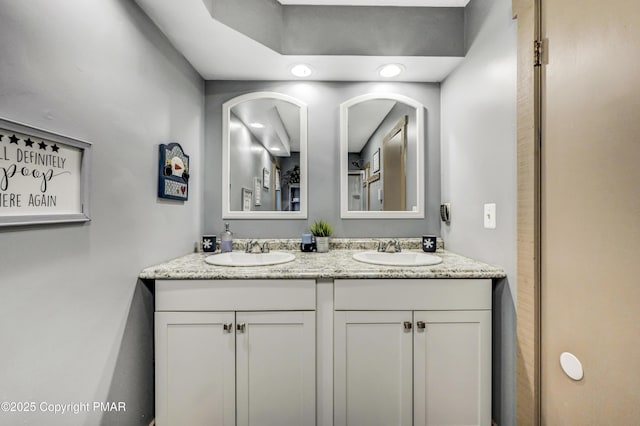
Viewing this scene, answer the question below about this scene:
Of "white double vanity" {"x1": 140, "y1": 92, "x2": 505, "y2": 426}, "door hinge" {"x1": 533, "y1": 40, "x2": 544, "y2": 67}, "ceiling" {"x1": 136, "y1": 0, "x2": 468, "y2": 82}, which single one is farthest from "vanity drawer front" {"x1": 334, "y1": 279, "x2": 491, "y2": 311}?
"ceiling" {"x1": 136, "y1": 0, "x2": 468, "y2": 82}

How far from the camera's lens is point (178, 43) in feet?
4.85

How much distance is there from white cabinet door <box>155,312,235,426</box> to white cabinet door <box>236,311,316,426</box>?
6 cm

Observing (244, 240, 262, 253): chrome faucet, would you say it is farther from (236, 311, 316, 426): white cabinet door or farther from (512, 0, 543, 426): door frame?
(512, 0, 543, 426): door frame

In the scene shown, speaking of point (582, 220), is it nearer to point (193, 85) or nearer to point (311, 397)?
point (311, 397)

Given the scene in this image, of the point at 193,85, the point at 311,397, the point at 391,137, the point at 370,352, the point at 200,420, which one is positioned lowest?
the point at 200,420

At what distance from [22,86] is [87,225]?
451 millimetres

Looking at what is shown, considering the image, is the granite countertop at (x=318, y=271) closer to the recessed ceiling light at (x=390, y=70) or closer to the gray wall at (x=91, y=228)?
the gray wall at (x=91, y=228)

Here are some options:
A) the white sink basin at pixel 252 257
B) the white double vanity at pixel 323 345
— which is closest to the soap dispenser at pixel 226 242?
the white sink basin at pixel 252 257

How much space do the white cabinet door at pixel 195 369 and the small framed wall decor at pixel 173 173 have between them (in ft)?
2.08

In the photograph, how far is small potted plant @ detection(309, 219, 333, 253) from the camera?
5.85 ft

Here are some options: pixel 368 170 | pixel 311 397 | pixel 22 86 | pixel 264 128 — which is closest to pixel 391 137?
pixel 368 170

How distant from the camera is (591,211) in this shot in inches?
32.6

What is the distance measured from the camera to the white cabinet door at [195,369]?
4.03ft

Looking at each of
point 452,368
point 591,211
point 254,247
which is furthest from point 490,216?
point 254,247
